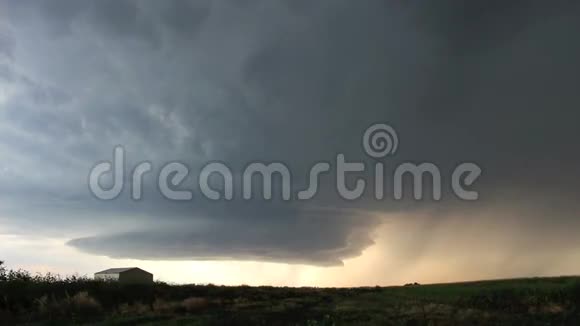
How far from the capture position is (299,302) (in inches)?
1388

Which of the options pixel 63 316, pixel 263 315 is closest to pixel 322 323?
pixel 263 315

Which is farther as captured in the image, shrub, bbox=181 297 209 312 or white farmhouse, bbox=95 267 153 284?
white farmhouse, bbox=95 267 153 284

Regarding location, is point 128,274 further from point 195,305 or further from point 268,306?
point 268,306

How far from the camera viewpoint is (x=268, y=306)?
1298 inches

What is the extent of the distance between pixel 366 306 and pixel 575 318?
1063cm

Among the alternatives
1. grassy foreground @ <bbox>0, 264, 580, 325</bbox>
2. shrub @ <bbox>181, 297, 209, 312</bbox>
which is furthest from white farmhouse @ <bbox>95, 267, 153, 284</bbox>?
shrub @ <bbox>181, 297, 209, 312</bbox>

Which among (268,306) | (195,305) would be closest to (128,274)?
(195,305)

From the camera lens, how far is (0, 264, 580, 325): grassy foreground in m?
25.4

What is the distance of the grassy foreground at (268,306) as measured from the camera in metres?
25.4

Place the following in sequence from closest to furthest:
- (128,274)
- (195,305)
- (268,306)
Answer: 1. (268,306)
2. (195,305)
3. (128,274)

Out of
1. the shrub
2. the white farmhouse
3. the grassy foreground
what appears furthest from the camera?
the white farmhouse

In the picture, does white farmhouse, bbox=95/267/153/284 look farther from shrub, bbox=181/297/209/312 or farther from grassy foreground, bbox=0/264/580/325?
shrub, bbox=181/297/209/312

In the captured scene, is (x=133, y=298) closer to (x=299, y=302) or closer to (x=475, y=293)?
(x=299, y=302)

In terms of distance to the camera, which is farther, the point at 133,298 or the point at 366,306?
the point at 133,298
